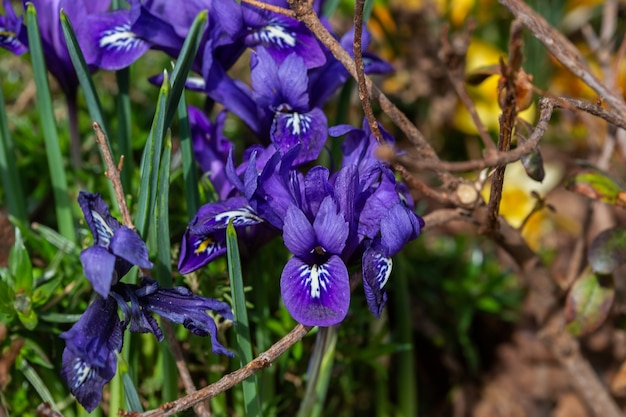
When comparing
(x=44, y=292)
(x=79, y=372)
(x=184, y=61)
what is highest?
(x=184, y=61)

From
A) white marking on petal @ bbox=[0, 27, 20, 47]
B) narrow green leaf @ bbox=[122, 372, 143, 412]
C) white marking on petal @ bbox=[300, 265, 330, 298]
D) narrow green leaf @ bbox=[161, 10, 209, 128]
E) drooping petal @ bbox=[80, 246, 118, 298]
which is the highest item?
narrow green leaf @ bbox=[161, 10, 209, 128]

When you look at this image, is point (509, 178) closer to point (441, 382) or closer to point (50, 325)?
point (441, 382)

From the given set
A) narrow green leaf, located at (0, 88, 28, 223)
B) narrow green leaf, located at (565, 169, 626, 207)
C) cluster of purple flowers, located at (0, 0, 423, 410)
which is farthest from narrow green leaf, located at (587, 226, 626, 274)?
narrow green leaf, located at (0, 88, 28, 223)

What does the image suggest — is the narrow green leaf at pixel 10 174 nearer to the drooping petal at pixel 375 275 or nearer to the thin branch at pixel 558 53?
the drooping petal at pixel 375 275

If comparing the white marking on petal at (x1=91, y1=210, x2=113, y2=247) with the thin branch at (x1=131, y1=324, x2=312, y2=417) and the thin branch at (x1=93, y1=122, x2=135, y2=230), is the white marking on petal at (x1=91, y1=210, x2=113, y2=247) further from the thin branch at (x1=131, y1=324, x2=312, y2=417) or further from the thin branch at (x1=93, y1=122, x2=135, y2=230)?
the thin branch at (x1=131, y1=324, x2=312, y2=417)

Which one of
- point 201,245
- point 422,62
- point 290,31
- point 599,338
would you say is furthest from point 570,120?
point 201,245

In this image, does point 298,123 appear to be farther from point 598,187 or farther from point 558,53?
point 598,187

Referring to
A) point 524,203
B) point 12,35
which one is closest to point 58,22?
point 12,35
